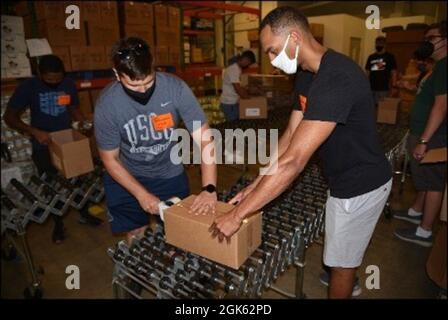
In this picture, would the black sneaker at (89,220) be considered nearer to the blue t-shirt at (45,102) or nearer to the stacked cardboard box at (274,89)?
the blue t-shirt at (45,102)

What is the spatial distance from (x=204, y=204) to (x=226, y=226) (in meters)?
0.29

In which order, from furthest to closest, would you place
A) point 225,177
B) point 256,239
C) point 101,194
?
1. point 225,177
2. point 101,194
3. point 256,239

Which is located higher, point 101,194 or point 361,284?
point 101,194

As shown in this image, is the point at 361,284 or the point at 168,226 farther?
the point at 361,284

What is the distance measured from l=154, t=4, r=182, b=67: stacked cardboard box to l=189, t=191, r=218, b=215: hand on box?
141 inches

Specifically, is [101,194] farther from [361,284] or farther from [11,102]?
[361,284]

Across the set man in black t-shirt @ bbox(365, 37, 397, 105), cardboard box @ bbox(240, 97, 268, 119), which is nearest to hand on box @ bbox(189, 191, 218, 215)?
cardboard box @ bbox(240, 97, 268, 119)

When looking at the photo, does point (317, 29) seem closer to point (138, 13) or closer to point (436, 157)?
point (138, 13)

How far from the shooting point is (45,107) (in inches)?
113

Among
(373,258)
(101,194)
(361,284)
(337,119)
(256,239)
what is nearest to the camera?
(337,119)

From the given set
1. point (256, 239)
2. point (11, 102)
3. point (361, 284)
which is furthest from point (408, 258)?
point (11, 102)

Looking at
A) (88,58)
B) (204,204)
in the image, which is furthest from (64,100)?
(204,204)
